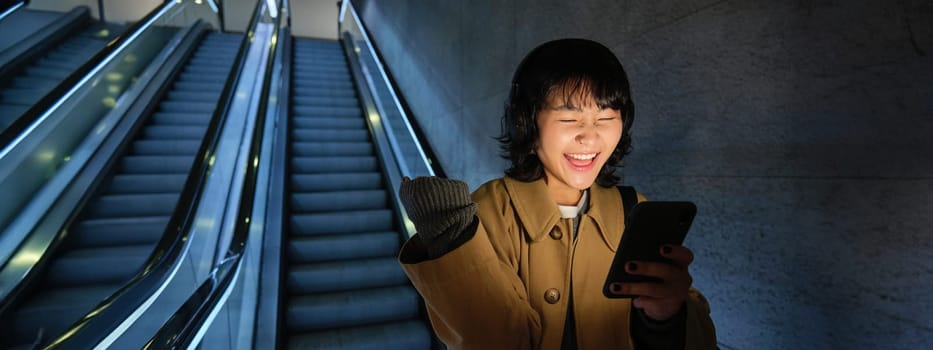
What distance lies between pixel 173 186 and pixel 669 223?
4.62 metres

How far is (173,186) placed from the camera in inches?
165

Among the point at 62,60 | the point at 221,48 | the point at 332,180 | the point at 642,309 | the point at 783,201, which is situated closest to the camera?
the point at 642,309

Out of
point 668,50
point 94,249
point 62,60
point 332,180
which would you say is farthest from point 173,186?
point 668,50

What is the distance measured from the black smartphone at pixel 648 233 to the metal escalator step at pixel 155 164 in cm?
472

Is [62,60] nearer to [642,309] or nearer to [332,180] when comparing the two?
[332,180]

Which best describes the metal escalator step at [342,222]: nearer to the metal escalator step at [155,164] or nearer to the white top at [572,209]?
the metal escalator step at [155,164]

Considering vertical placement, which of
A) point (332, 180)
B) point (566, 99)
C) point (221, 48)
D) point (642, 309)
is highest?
point (566, 99)

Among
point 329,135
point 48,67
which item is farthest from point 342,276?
point 48,67

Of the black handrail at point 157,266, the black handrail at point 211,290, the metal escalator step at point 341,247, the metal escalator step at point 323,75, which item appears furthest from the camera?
the metal escalator step at point 323,75

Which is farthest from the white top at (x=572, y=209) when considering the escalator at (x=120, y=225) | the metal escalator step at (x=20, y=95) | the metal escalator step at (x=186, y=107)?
the metal escalator step at (x=186, y=107)

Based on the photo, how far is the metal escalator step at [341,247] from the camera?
368 cm

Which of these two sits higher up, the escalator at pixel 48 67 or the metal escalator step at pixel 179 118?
the escalator at pixel 48 67

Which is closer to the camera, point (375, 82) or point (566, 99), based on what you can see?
point (566, 99)

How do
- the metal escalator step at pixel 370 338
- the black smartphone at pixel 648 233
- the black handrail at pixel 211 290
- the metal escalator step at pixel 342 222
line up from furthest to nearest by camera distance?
the metal escalator step at pixel 342 222 < the metal escalator step at pixel 370 338 < the black handrail at pixel 211 290 < the black smartphone at pixel 648 233
